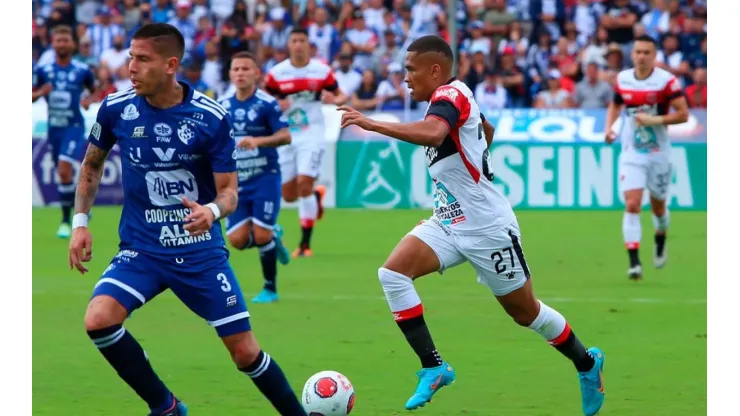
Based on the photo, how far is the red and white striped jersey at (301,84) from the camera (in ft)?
53.5

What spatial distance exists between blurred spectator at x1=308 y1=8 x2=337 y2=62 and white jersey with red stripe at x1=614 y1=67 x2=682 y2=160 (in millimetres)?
13298


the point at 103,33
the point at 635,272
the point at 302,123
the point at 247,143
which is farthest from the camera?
the point at 103,33

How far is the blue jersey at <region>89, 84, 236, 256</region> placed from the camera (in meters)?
6.82

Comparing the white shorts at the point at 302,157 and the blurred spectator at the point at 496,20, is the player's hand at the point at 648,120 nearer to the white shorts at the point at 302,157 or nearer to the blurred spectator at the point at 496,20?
the white shorts at the point at 302,157

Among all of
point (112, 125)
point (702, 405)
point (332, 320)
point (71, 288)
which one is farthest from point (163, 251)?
point (71, 288)

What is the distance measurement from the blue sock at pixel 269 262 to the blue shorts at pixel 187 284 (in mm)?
5500

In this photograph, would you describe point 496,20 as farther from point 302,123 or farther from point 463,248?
point 463,248

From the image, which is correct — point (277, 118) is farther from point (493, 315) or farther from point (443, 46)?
point (443, 46)

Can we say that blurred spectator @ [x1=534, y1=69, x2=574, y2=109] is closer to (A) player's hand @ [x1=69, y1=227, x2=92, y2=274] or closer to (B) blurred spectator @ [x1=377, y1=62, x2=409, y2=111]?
(B) blurred spectator @ [x1=377, y1=62, x2=409, y2=111]

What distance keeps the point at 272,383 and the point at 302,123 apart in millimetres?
9937

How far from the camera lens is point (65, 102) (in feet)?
61.1

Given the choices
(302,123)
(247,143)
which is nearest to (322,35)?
(302,123)

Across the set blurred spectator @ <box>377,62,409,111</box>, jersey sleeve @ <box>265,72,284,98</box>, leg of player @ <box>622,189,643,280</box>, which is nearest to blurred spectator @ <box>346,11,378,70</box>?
blurred spectator @ <box>377,62,409,111</box>

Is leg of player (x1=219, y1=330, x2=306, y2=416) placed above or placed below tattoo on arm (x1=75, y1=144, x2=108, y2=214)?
below
